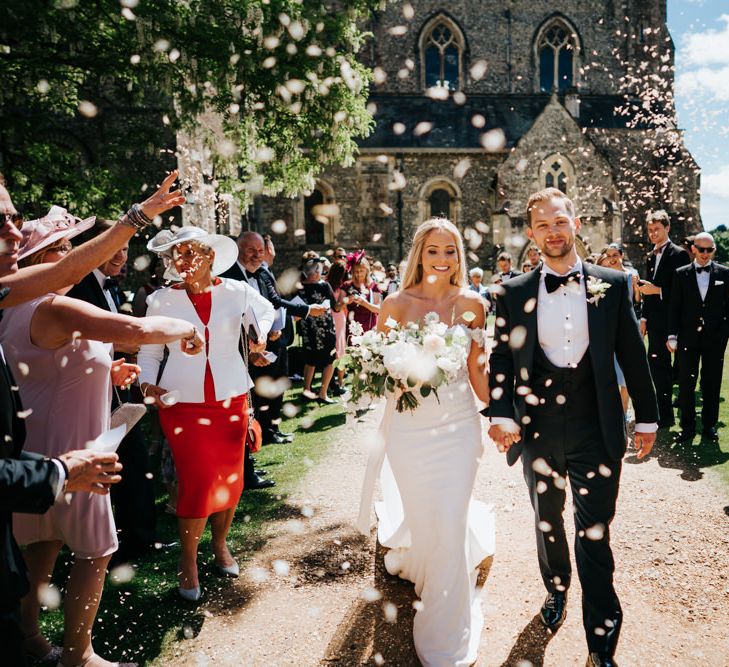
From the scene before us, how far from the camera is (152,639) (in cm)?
331

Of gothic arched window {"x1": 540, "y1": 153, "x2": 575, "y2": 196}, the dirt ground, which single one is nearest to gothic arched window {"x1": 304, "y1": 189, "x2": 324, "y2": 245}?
gothic arched window {"x1": 540, "y1": 153, "x2": 575, "y2": 196}

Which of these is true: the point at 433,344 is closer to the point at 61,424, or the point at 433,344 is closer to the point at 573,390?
the point at 573,390

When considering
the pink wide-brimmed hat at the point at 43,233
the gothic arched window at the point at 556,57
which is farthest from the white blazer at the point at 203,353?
the gothic arched window at the point at 556,57

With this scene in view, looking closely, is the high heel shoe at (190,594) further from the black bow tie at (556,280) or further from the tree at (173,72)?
the tree at (173,72)

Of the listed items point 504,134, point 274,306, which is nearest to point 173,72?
point 274,306

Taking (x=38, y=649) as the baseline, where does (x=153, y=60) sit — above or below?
above

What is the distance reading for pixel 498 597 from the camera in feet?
12.2

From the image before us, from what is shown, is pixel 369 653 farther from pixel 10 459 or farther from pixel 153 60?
pixel 153 60

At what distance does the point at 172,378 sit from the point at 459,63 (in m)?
33.3

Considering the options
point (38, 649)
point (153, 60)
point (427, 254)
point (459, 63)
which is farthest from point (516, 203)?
point (38, 649)

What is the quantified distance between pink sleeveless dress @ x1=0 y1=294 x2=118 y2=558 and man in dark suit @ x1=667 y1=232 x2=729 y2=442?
660cm

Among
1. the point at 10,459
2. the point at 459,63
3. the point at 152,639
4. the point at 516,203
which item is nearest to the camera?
the point at 10,459

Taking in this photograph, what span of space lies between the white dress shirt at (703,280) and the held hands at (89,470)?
7115 mm

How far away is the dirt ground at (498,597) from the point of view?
316cm
